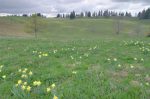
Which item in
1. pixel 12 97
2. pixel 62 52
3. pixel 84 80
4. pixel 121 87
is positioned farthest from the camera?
pixel 62 52

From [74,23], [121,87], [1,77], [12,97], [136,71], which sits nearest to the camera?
[12,97]

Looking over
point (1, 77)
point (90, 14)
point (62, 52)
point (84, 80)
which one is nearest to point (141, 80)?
point (84, 80)

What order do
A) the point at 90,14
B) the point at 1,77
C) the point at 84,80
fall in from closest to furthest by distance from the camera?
the point at 84,80 < the point at 1,77 < the point at 90,14

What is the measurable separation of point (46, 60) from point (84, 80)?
12.0 ft

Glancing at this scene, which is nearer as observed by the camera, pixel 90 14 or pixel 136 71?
pixel 136 71

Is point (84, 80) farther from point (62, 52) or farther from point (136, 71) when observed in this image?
point (62, 52)

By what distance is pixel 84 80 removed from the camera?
7.18 meters

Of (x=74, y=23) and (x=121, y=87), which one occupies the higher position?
(x=121, y=87)

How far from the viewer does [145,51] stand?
1313 centimetres

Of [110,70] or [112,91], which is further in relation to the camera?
[110,70]

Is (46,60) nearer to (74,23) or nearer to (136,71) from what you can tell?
(136,71)

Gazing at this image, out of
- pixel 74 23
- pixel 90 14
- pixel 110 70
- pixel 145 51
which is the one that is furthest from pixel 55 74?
pixel 90 14

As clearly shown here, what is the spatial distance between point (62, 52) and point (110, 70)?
4.49 meters

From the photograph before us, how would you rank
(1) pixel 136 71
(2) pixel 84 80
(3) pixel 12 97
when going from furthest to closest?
(1) pixel 136 71 < (2) pixel 84 80 < (3) pixel 12 97
